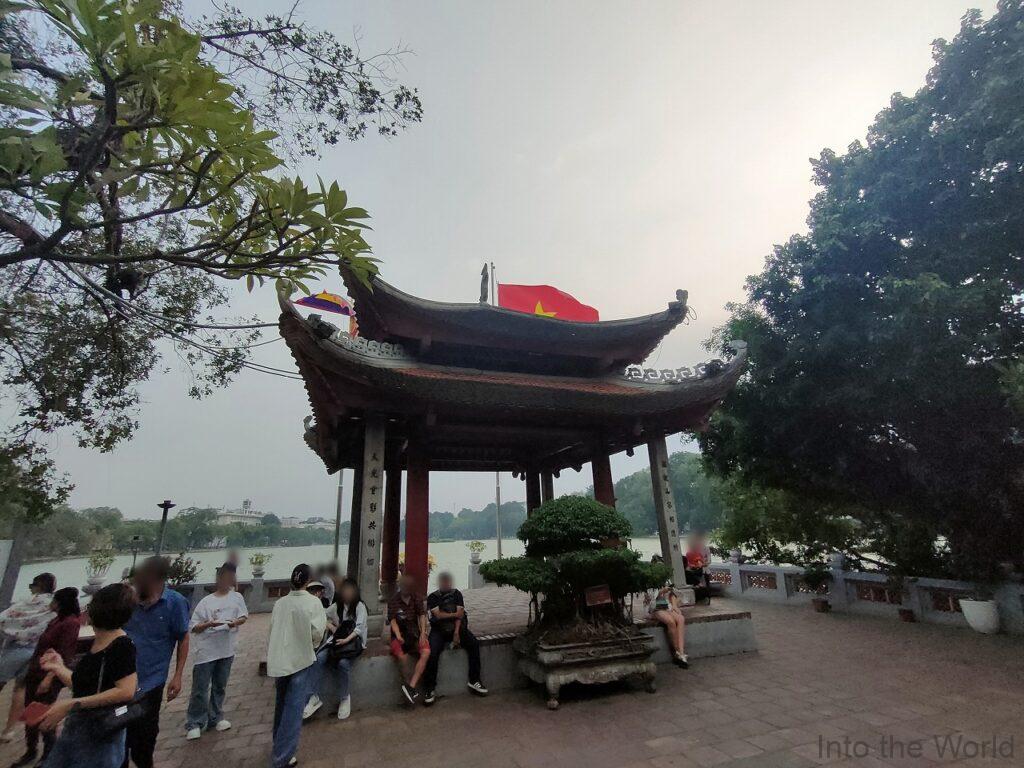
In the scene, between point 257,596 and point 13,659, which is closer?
point 13,659

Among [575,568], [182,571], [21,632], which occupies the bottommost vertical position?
[21,632]

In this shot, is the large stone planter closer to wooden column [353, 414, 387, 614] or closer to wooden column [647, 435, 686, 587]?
wooden column [353, 414, 387, 614]

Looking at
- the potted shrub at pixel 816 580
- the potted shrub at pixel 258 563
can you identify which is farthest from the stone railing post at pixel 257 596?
the potted shrub at pixel 816 580

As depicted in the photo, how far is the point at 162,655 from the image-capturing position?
409cm

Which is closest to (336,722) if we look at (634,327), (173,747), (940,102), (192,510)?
(173,747)

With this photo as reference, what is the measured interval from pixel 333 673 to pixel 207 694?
1.29 m

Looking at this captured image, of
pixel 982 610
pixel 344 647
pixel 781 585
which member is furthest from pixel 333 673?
pixel 781 585

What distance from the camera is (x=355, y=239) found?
3.03 metres

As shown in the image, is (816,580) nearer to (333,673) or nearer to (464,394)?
(464,394)

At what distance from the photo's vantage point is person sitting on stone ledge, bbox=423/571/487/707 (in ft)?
19.7

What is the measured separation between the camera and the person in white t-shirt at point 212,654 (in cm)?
523

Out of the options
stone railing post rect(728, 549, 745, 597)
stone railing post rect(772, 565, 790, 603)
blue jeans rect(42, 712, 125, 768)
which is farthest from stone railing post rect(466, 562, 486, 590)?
blue jeans rect(42, 712, 125, 768)

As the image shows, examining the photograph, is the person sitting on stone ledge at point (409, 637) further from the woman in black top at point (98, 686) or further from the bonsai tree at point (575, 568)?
the woman in black top at point (98, 686)

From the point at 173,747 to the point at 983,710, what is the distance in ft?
27.4
